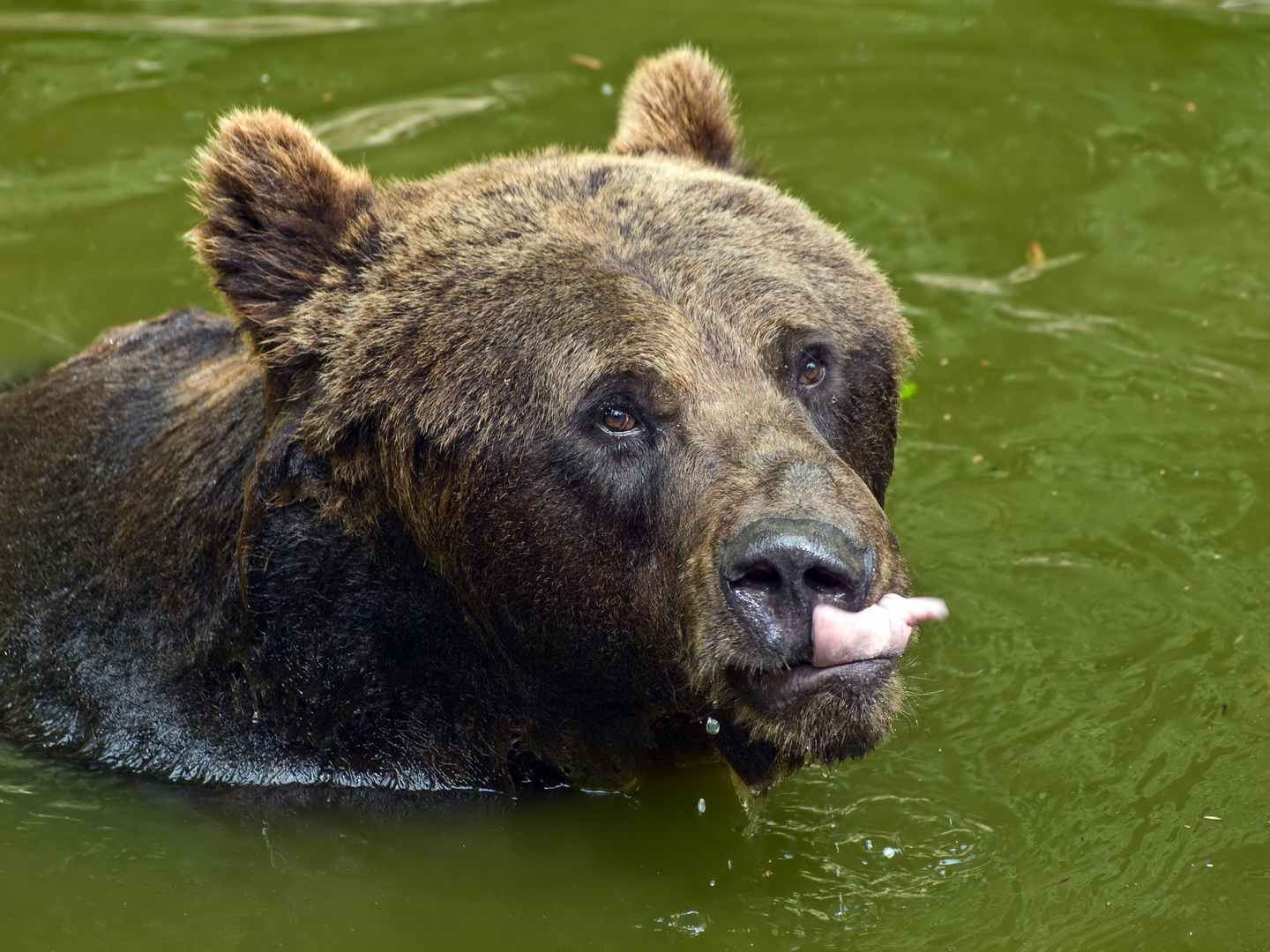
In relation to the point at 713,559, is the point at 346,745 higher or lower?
lower

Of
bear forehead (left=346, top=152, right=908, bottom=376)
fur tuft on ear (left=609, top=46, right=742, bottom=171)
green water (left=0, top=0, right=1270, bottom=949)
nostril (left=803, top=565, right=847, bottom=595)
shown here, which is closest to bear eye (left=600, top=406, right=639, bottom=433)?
bear forehead (left=346, top=152, right=908, bottom=376)

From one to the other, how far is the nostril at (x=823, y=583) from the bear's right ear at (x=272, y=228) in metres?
2.04

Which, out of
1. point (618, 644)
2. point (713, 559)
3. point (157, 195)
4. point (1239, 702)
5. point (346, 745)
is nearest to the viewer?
point (713, 559)

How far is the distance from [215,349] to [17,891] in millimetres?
2321

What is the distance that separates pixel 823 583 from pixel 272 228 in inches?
95.4

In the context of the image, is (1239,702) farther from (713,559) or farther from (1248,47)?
(1248,47)

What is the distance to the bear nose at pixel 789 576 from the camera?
4559mm

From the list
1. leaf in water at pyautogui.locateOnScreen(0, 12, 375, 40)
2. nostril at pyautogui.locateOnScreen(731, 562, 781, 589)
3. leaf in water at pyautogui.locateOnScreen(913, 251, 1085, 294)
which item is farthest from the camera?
leaf in water at pyautogui.locateOnScreen(0, 12, 375, 40)

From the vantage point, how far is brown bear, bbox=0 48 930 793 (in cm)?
499

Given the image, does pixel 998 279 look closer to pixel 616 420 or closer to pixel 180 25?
pixel 616 420

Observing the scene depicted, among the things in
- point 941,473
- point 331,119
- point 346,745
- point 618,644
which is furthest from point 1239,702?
point 331,119

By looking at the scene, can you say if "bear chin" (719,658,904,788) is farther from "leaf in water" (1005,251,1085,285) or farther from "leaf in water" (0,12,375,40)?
"leaf in water" (0,12,375,40)

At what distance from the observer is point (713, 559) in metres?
4.83

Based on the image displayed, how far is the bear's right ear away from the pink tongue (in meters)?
2.12
